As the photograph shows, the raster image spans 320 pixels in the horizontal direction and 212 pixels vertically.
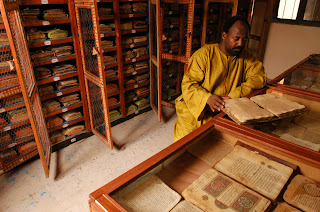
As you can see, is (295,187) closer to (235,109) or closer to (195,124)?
(235,109)

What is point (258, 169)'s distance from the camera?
1210 millimetres

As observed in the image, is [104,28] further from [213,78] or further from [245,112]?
[245,112]

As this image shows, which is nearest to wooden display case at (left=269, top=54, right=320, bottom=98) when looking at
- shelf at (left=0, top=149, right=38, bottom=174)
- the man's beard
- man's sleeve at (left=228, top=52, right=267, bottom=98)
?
man's sleeve at (left=228, top=52, right=267, bottom=98)

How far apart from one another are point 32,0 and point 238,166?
2996 millimetres

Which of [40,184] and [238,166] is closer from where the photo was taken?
[238,166]

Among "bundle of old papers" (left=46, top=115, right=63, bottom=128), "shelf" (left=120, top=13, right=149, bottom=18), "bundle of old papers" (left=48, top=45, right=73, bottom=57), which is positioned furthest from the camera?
"shelf" (left=120, top=13, right=149, bottom=18)

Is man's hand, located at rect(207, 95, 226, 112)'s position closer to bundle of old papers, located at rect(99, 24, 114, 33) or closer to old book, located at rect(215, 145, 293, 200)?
old book, located at rect(215, 145, 293, 200)

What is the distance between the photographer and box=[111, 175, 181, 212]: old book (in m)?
0.98

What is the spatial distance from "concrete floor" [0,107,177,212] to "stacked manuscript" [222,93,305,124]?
202 centimetres

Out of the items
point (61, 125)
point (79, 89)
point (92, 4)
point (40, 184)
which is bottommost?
point (40, 184)

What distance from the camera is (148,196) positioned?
104 cm

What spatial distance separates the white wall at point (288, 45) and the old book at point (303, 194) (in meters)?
5.49

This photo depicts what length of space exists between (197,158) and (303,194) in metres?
0.54

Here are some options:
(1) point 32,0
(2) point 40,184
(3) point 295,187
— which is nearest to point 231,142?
(3) point 295,187
